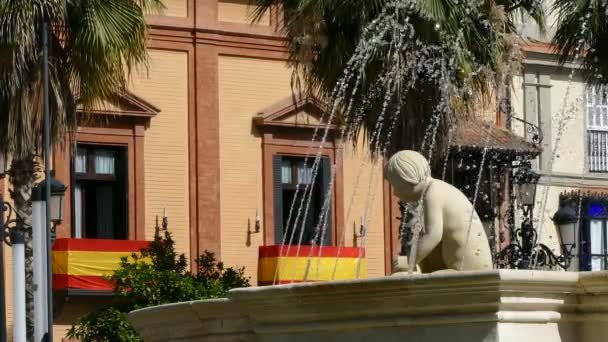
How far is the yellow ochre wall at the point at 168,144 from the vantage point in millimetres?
33125

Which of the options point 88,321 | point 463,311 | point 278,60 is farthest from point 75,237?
point 463,311

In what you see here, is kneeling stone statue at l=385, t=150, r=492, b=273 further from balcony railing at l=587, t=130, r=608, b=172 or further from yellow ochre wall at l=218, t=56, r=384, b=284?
balcony railing at l=587, t=130, r=608, b=172

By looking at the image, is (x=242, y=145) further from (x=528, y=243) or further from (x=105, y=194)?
(x=528, y=243)

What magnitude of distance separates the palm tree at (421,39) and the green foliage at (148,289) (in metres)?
2.68

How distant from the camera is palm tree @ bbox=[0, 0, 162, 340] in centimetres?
2409

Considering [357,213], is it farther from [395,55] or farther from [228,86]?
[395,55]

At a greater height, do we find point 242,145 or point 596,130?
point 596,130

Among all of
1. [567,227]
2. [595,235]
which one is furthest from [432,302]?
[595,235]

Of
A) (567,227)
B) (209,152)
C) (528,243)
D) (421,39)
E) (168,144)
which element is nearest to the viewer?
(421,39)

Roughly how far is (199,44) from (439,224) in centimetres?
2198

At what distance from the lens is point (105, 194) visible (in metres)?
32.9

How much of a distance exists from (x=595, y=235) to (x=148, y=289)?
14.7 m

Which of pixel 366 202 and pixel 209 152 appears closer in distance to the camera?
pixel 209 152

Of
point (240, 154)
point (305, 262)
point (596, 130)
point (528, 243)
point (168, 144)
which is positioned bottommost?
point (305, 262)
